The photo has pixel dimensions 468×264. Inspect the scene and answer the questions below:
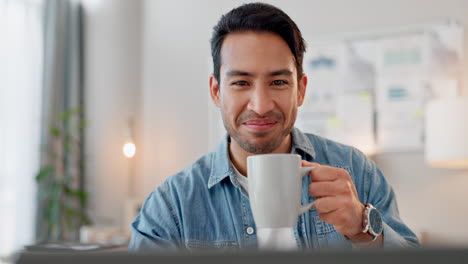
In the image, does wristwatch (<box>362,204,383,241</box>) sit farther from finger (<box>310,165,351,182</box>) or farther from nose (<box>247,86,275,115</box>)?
nose (<box>247,86,275,115</box>)

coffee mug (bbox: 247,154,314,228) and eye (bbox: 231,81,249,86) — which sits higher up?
eye (bbox: 231,81,249,86)

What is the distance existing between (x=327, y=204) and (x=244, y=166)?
0.46 m

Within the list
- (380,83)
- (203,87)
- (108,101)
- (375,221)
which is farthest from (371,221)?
(108,101)

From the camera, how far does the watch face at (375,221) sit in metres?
0.82

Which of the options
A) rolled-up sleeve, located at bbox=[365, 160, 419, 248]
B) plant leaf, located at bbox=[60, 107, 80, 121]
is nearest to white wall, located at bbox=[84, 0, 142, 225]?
plant leaf, located at bbox=[60, 107, 80, 121]

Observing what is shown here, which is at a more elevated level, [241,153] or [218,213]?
[241,153]

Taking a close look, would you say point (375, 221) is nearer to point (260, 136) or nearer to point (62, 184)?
point (260, 136)

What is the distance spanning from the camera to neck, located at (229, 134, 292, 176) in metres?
1.20

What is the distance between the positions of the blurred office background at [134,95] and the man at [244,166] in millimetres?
1991

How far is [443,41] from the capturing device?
9.98 ft

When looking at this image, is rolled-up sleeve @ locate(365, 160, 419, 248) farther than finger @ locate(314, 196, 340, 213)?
Yes

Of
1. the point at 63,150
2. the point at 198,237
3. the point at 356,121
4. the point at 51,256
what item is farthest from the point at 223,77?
the point at 63,150

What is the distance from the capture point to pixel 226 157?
1171 millimetres

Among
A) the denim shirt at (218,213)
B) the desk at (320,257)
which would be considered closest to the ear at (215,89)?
the denim shirt at (218,213)
